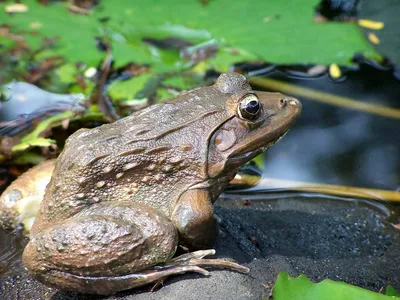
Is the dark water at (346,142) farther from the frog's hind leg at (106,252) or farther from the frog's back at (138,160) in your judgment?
the frog's hind leg at (106,252)

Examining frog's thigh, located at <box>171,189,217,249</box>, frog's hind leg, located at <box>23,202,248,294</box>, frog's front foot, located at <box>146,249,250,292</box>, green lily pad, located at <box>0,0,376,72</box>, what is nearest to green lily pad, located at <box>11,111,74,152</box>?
green lily pad, located at <box>0,0,376,72</box>

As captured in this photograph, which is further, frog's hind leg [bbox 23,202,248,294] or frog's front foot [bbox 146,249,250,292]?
frog's front foot [bbox 146,249,250,292]

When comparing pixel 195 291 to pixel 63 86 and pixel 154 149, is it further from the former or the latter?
pixel 63 86

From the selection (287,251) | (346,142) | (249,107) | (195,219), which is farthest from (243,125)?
(346,142)

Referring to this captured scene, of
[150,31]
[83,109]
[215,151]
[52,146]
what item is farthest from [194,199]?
[150,31]

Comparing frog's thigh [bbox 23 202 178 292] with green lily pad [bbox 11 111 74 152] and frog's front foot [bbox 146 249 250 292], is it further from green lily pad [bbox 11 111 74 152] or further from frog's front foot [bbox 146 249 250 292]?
green lily pad [bbox 11 111 74 152]

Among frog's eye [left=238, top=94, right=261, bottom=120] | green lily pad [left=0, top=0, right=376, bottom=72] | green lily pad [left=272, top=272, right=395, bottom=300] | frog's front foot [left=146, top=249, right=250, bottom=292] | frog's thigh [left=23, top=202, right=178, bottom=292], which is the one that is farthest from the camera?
green lily pad [left=0, top=0, right=376, bottom=72]

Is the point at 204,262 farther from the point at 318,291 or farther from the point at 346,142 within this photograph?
the point at 346,142

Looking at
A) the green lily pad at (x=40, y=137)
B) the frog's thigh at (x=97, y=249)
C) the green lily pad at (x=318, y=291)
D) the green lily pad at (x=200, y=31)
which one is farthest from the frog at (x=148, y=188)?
the green lily pad at (x=200, y=31)
